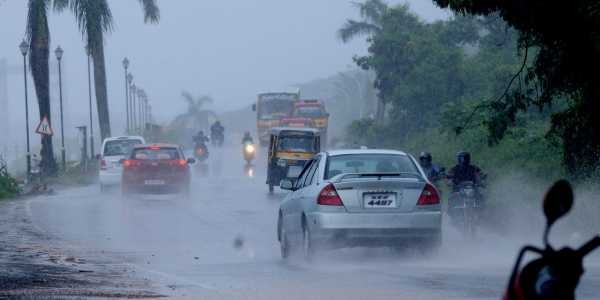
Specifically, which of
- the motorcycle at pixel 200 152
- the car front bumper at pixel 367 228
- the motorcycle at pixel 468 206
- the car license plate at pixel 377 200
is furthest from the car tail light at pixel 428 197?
the motorcycle at pixel 200 152

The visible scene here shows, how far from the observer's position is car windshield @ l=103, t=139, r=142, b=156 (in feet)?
133

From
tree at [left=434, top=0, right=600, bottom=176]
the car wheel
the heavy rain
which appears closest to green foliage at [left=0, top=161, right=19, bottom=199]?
the heavy rain

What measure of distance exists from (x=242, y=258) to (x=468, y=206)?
4197 millimetres

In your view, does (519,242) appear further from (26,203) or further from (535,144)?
(26,203)

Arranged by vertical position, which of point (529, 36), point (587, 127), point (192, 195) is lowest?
point (192, 195)

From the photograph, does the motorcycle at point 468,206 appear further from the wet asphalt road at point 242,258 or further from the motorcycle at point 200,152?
the motorcycle at point 200,152

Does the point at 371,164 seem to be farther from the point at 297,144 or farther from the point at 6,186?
the point at 6,186

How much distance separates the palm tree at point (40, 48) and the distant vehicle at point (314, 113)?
2449 cm

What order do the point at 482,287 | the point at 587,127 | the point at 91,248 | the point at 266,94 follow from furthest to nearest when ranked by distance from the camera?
the point at 266,94 < the point at 91,248 < the point at 587,127 < the point at 482,287

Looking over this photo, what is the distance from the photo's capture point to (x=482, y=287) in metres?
11.9

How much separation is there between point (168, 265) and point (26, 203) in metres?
17.7

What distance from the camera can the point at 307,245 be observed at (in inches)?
601

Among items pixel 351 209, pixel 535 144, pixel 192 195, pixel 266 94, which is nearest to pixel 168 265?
pixel 351 209

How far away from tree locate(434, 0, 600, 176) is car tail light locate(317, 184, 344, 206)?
229cm
